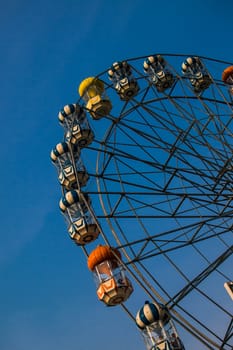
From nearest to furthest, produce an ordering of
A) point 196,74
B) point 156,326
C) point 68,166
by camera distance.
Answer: point 156,326, point 68,166, point 196,74

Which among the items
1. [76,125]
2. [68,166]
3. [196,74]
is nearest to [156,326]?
[68,166]

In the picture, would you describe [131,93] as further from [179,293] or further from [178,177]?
[179,293]

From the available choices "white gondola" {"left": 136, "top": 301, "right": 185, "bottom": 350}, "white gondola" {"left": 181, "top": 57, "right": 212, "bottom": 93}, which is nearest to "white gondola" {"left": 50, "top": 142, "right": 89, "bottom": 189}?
"white gondola" {"left": 136, "top": 301, "right": 185, "bottom": 350}

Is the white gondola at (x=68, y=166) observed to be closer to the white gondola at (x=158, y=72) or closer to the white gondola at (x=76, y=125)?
the white gondola at (x=76, y=125)

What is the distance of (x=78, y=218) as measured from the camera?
13.4 m

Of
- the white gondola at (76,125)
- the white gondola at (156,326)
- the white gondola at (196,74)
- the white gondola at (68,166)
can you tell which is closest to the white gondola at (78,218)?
the white gondola at (68,166)

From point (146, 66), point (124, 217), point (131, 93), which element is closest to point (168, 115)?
point (131, 93)

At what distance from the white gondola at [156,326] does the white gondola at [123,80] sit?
30.2ft

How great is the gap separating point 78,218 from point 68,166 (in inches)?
80.6

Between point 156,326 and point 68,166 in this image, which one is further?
→ point 68,166

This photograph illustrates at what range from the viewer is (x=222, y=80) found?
58.8 ft

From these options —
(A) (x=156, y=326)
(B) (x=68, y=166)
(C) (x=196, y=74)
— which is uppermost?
(C) (x=196, y=74)

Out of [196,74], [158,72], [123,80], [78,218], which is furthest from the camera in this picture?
[196,74]

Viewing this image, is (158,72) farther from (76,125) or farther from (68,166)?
(68,166)
